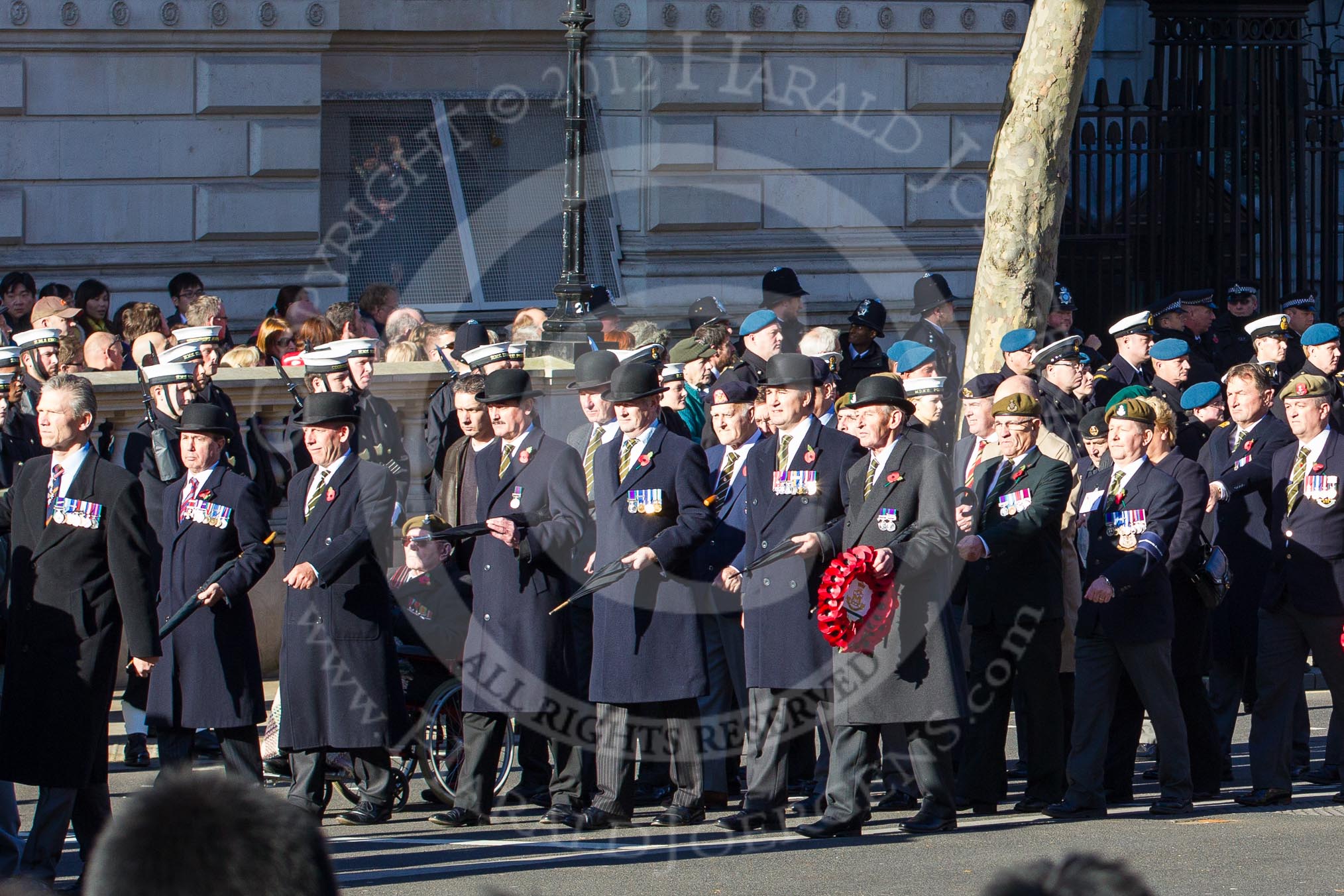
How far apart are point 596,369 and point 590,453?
47 cm

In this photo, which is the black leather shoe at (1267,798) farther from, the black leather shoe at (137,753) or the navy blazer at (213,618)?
the black leather shoe at (137,753)

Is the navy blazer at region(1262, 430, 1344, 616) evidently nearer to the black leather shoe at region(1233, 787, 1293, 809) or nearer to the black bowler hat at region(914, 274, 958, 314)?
the black leather shoe at region(1233, 787, 1293, 809)

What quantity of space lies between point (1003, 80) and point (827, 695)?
10648 mm

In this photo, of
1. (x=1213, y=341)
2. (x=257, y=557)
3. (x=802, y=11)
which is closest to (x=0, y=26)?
(x=802, y=11)

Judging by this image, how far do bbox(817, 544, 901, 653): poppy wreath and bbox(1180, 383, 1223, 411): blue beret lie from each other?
12.2 ft

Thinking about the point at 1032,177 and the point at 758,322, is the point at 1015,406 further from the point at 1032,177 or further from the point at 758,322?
the point at 1032,177

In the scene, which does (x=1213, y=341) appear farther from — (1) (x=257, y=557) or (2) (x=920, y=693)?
(1) (x=257, y=557)

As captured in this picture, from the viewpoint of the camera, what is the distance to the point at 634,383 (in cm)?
861

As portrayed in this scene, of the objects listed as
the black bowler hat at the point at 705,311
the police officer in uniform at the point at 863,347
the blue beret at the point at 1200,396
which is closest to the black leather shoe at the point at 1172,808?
the blue beret at the point at 1200,396

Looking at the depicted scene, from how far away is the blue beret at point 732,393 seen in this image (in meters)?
9.10

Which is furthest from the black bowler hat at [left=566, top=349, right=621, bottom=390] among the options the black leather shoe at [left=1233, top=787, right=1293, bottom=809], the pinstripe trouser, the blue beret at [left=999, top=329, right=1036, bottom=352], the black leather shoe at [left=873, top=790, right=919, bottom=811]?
the black leather shoe at [left=1233, top=787, right=1293, bottom=809]

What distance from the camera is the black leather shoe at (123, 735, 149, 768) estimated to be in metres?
9.70

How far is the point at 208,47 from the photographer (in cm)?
1566

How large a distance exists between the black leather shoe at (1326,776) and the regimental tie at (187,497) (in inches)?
214
